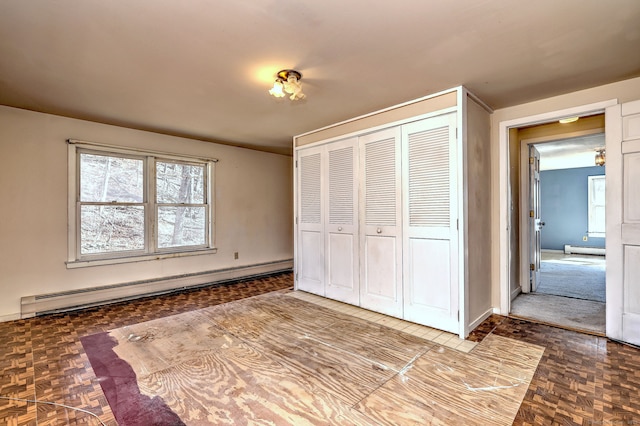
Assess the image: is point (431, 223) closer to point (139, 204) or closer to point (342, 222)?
point (342, 222)

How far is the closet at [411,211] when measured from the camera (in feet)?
9.23

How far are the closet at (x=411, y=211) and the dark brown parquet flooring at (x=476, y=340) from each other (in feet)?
1.81

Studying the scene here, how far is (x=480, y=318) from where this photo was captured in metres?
3.06

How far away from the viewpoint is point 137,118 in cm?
369

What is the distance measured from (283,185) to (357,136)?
2.68m

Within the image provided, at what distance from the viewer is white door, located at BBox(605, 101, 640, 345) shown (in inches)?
100

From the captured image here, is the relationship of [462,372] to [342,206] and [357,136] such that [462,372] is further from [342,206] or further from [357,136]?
[357,136]

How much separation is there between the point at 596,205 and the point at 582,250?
125cm

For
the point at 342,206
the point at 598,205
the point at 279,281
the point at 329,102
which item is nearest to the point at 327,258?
the point at 342,206

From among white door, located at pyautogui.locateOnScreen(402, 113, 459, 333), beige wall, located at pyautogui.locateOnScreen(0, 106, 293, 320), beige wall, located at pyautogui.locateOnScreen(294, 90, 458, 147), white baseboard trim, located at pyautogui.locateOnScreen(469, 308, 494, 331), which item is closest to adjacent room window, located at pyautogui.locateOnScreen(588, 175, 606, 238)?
white baseboard trim, located at pyautogui.locateOnScreen(469, 308, 494, 331)

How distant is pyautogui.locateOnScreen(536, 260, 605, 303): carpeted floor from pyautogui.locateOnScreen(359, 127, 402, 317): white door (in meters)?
2.53

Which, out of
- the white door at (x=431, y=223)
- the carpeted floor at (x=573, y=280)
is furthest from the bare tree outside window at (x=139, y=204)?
the carpeted floor at (x=573, y=280)

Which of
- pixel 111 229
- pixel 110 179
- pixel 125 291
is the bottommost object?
pixel 125 291

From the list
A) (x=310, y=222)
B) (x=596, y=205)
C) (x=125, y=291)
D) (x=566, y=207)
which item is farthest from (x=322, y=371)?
(x=596, y=205)
